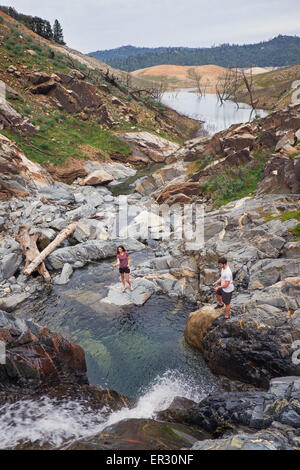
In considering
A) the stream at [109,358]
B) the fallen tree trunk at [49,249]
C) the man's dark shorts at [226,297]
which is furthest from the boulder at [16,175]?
the man's dark shorts at [226,297]

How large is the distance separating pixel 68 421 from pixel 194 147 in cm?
2828

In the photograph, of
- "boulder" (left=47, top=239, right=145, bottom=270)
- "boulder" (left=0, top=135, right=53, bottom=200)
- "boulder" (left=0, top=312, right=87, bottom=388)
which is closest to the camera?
"boulder" (left=0, top=312, right=87, bottom=388)

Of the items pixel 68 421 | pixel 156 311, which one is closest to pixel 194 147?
pixel 156 311

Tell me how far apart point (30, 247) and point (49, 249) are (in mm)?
994

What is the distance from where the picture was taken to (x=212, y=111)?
82625 mm

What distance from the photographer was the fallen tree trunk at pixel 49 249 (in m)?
14.3

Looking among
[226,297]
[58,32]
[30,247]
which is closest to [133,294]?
[226,297]

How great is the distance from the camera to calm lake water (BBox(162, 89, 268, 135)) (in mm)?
69056

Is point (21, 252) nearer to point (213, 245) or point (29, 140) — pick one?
point (213, 245)

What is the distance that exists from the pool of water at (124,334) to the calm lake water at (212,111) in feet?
193

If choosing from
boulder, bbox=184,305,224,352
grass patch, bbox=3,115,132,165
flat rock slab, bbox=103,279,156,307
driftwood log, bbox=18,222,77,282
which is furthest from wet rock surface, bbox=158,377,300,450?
grass patch, bbox=3,115,132,165

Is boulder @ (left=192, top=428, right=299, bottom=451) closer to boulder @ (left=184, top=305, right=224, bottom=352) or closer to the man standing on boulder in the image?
the man standing on boulder

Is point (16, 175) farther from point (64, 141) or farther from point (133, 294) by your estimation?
point (133, 294)

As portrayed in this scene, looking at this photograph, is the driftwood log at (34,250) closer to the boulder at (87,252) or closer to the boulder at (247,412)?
the boulder at (87,252)
